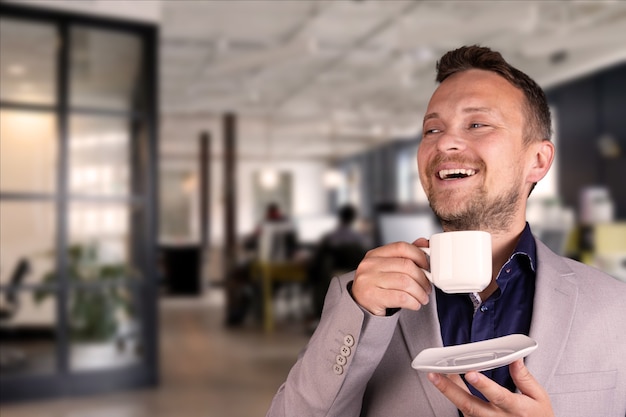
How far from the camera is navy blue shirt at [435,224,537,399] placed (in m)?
1.11

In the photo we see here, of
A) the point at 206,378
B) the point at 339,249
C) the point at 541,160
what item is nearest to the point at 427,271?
the point at 541,160

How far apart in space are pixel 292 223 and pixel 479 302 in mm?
6542

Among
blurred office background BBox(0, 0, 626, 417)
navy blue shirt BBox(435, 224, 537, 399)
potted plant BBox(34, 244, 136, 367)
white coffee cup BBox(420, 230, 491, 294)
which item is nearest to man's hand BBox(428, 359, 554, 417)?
white coffee cup BBox(420, 230, 491, 294)

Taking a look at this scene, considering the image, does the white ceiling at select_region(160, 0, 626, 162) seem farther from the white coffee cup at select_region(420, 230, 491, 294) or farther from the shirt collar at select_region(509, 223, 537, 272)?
the white coffee cup at select_region(420, 230, 491, 294)

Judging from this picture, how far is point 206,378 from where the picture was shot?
4.64m

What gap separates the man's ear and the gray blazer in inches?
6.9

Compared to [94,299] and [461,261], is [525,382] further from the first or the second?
[94,299]

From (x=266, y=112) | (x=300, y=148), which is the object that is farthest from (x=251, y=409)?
(x=300, y=148)

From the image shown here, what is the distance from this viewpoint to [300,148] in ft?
49.8

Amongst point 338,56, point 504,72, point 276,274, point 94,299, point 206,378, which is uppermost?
point 338,56

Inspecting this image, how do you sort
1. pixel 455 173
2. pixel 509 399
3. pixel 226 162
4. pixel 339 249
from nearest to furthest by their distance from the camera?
pixel 509 399, pixel 455 173, pixel 339 249, pixel 226 162

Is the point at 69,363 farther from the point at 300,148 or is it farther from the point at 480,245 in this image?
the point at 300,148

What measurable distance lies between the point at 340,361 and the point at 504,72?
0.60 m

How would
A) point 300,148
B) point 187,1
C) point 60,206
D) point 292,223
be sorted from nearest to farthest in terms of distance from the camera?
point 187,1 < point 60,206 < point 292,223 < point 300,148
